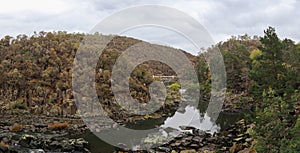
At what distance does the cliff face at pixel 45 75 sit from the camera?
27188 millimetres

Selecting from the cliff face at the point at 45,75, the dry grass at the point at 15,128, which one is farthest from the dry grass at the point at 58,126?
the cliff face at the point at 45,75

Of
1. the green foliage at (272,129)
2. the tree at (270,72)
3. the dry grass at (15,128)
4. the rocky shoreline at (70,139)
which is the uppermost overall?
the tree at (270,72)

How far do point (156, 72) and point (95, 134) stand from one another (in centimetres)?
3637

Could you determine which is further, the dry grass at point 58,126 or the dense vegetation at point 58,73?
the dense vegetation at point 58,73

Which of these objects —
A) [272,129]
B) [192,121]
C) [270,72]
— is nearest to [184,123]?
[192,121]

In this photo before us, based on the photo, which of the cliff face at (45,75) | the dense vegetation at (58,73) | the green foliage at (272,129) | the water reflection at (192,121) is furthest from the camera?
the cliff face at (45,75)

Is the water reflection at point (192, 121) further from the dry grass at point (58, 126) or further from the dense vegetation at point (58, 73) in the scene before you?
the dry grass at point (58, 126)

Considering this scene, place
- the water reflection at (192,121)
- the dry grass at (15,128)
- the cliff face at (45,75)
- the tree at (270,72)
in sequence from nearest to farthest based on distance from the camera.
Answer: the tree at (270,72), the dry grass at (15,128), the water reflection at (192,121), the cliff face at (45,75)

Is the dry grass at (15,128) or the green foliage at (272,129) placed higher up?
the green foliage at (272,129)

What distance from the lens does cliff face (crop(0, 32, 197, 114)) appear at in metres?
27.2

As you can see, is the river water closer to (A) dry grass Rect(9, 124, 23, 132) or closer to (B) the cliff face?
(A) dry grass Rect(9, 124, 23, 132)

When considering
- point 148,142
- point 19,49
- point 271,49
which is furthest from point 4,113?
point 271,49

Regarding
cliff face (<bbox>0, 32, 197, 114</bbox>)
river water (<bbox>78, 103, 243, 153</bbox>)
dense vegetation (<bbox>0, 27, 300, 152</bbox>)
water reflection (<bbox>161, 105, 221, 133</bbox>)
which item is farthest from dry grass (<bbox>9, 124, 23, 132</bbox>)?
water reflection (<bbox>161, 105, 221, 133</bbox>)

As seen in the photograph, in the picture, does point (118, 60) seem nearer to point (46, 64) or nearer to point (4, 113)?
point (46, 64)
